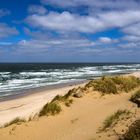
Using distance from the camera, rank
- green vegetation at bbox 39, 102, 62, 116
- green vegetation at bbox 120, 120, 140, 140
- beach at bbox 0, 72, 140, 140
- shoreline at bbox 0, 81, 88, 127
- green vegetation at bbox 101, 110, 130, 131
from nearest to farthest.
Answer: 1. green vegetation at bbox 120, 120, 140, 140
2. green vegetation at bbox 101, 110, 130, 131
3. beach at bbox 0, 72, 140, 140
4. green vegetation at bbox 39, 102, 62, 116
5. shoreline at bbox 0, 81, 88, 127

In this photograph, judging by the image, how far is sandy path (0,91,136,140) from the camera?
9.25 meters

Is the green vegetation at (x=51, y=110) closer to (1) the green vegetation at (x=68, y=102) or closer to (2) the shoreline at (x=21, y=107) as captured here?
(1) the green vegetation at (x=68, y=102)

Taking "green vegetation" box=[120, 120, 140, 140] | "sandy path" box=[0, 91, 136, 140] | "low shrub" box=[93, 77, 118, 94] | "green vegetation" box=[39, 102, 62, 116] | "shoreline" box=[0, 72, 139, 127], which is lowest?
"shoreline" box=[0, 72, 139, 127]

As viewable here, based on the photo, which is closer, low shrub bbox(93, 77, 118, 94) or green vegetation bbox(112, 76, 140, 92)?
low shrub bbox(93, 77, 118, 94)

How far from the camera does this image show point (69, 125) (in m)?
10.4

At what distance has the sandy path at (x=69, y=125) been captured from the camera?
364 inches

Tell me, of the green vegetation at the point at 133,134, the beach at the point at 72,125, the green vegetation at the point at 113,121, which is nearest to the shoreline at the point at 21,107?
the beach at the point at 72,125

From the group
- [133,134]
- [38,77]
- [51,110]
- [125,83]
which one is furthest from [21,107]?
[38,77]

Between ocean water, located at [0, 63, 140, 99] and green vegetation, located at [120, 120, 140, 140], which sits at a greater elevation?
green vegetation, located at [120, 120, 140, 140]

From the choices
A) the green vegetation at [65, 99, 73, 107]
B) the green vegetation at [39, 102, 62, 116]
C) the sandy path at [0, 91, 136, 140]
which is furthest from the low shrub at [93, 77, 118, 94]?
the green vegetation at [39, 102, 62, 116]

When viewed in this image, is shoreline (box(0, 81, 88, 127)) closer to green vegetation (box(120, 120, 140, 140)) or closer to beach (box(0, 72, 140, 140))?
beach (box(0, 72, 140, 140))

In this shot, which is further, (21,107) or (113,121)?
(21,107)

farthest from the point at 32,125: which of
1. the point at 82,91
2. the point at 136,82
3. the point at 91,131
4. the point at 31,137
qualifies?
the point at 136,82

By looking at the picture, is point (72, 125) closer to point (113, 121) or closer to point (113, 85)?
point (113, 121)
